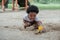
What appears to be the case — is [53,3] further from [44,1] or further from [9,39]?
[9,39]

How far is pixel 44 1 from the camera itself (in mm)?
13867

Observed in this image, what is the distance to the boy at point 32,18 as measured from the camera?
3.93 metres

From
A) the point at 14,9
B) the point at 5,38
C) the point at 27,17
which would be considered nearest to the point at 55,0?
the point at 14,9

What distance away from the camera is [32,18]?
3.98 metres

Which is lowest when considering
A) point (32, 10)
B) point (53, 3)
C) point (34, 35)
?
point (53, 3)

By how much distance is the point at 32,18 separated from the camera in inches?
157

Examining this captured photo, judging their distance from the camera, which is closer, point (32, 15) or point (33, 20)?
Answer: point (32, 15)

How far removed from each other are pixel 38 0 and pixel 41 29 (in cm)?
1018

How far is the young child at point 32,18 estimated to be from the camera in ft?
12.9

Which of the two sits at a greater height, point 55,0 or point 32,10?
point 32,10

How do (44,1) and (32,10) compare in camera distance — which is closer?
(32,10)

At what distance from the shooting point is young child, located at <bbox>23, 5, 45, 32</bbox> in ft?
12.9

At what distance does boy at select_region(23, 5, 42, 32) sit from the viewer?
12.9 ft

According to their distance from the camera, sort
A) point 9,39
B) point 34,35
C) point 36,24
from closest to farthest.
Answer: point 9,39 → point 34,35 → point 36,24
